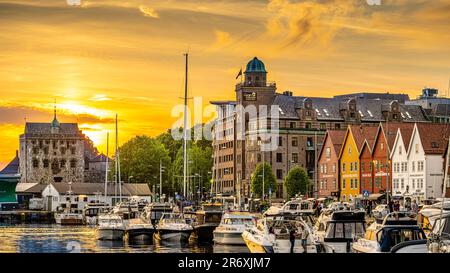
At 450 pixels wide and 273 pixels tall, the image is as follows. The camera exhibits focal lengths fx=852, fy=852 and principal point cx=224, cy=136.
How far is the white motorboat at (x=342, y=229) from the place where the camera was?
3934cm

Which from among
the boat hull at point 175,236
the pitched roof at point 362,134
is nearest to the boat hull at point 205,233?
the boat hull at point 175,236

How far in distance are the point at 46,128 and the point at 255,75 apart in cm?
6699

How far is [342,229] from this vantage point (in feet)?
131

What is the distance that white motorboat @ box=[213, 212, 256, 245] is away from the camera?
2150 inches

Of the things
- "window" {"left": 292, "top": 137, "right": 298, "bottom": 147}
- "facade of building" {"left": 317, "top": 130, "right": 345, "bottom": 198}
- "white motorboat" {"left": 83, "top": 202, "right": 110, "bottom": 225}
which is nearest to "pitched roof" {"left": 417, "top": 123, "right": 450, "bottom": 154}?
"facade of building" {"left": 317, "top": 130, "right": 345, "bottom": 198}

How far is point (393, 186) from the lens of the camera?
9725 cm

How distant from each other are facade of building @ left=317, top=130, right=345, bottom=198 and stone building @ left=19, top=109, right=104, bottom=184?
7177 centimetres

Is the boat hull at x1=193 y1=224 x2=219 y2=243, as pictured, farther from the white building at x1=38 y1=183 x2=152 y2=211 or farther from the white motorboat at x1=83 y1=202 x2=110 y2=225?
the white building at x1=38 y1=183 x2=152 y2=211

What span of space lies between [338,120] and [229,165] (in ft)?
80.6

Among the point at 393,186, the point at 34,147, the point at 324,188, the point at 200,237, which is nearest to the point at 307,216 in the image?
the point at 200,237

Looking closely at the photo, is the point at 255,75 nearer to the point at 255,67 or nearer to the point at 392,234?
the point at 255,67

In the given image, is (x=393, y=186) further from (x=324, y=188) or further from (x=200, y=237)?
(x=200, y=237)

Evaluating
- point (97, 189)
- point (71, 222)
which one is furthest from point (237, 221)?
point (97, 189)
